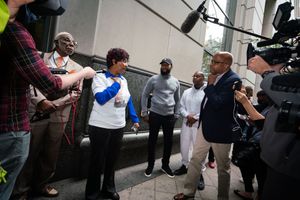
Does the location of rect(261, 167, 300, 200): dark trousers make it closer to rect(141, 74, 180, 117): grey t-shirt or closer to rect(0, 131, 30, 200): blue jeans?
rect(0, 131, 30, 200): blue jeans

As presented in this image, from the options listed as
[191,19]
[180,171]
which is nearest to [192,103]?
[180,171]

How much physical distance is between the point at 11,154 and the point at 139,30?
3.33 metres

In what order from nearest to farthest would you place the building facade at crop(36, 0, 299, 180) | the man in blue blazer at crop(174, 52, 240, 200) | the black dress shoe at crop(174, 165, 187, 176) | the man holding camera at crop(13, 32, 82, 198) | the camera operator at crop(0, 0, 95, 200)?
the camera operator at crop(0, 0, 95, 200) < the man holding camera at crop(13, 32, 82, 198) < the man in blue blazer at crop(174, 52, 240, 200) < the building facade at crop(36, 0, 299, 180) < the black dress shoe at crop(174, 165, 187, 176)

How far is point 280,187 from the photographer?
4.07 feet

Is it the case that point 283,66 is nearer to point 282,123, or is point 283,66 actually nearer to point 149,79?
point 282,123

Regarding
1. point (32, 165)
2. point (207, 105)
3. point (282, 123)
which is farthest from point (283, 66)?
point (32, 165)

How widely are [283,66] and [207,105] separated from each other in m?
1.37

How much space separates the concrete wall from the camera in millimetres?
3088

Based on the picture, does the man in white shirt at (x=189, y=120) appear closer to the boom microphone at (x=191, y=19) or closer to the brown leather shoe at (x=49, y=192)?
the boom microphone at (x=191, y=19)

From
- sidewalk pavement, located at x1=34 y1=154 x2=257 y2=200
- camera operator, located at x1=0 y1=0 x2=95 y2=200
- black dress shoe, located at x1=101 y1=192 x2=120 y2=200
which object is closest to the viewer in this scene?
camera operator, located at x1=0 y1=0 x2=95 y2=200

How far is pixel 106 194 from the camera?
9.23 ft

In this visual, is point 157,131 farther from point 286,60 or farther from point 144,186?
point 286,60

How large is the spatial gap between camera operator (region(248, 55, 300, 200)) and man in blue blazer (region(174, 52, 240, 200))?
1214mm

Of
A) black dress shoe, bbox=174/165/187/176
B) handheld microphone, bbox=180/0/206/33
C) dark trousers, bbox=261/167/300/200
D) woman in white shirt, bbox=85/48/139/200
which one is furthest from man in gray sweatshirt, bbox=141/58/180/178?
dark trousers, bbox=261/167/300/200
